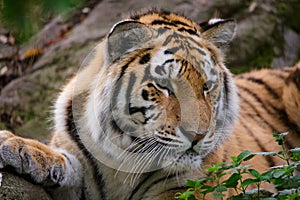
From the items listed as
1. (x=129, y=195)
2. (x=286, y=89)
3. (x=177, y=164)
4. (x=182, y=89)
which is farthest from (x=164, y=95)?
(x=286, y=89)

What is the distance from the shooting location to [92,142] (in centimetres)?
353

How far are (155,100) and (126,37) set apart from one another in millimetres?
A: 377

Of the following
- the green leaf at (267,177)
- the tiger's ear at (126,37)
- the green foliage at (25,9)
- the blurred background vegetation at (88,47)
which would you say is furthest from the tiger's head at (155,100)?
the blurred background vegetation at (88,47)

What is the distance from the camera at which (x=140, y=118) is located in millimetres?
3342

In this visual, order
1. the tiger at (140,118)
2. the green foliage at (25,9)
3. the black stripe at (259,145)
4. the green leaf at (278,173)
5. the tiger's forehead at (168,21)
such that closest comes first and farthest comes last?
the green foliage at (25,9), the green leaf at (278,173), the tiger at (140,118), the tiger's forehead at (168,21), the black stripe at (259,145)

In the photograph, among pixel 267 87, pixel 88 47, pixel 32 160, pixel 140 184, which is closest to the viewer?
pixel 32 160

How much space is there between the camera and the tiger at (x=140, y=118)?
3256mm

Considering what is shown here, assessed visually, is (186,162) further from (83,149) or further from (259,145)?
(259,145)

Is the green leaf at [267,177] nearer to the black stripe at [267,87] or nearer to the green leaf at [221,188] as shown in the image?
the green leaf at [221,188]

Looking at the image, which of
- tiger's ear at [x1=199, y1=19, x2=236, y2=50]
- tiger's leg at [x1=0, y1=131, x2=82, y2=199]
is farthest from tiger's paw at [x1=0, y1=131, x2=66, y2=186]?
tiger's ear at [x1=199, y1=19, x2=236, y2=50]

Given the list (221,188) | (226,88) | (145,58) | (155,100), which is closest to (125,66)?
(145,58)

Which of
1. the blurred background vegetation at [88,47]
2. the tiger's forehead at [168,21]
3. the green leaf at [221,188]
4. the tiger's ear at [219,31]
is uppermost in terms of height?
the tiger's forehead at [168,21]

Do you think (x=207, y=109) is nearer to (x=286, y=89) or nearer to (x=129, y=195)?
(x=129, y=195)

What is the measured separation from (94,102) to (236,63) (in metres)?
3.32
